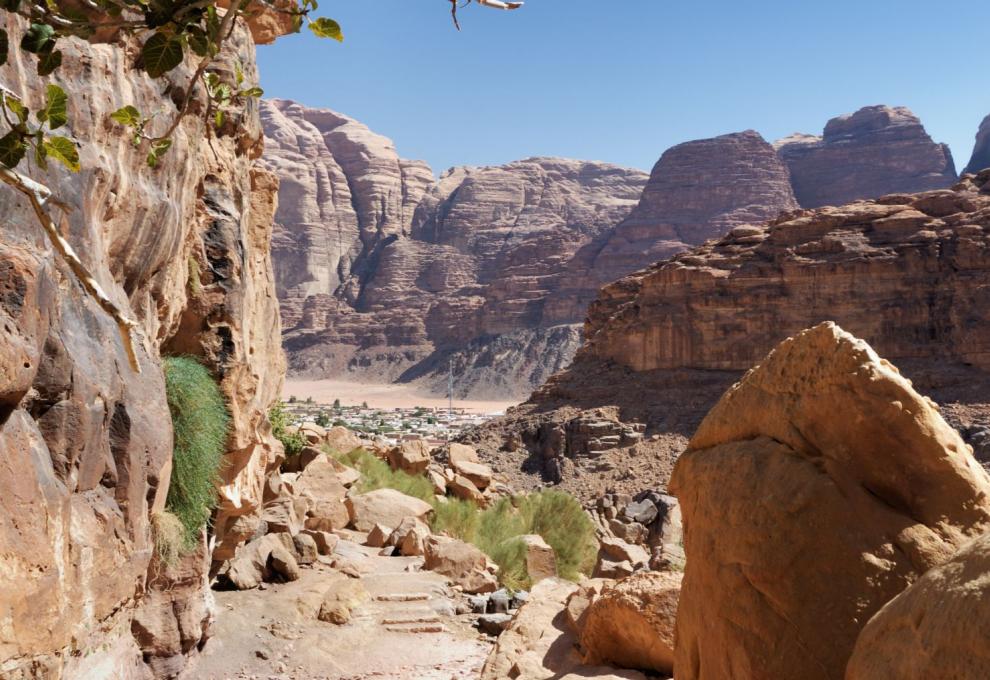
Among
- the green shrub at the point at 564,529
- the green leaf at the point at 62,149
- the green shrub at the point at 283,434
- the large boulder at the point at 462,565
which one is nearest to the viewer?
the green leaf at the point at 62,149

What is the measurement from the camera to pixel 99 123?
615cm

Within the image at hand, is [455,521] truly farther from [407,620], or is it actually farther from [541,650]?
[541,650]

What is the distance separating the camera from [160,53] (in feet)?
7.83

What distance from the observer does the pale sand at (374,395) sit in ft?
292

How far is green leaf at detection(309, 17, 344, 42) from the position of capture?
272cm

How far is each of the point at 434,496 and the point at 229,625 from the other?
9789 mm

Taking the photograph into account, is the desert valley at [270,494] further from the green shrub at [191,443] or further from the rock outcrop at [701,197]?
the rock outcrop at [701,197]

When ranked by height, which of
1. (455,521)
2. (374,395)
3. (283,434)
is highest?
(283,434)

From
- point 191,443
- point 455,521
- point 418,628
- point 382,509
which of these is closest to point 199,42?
point 191,443

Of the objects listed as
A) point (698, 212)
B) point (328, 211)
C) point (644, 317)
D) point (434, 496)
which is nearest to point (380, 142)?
point (328, 211)

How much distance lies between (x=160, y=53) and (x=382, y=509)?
14.0 meters

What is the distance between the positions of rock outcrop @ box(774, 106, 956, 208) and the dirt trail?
363 ft

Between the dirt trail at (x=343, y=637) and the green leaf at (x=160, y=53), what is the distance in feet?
22.9

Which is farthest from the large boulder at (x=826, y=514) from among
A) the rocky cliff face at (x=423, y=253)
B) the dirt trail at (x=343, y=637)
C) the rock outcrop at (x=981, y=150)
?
the rock outcrop at (x=981, y=150)
